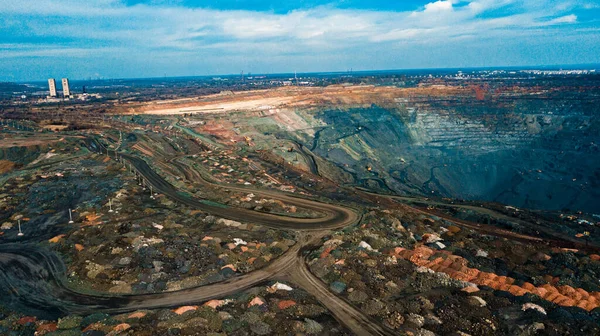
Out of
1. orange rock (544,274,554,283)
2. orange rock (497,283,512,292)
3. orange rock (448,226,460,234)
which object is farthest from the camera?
orange rock (448,226,460,234)

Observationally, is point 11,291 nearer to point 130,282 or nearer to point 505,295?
point 130,282

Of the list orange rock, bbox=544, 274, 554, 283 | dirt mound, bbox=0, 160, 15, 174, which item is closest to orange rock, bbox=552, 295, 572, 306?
orange rock, bbox=544, 274, 554, 283

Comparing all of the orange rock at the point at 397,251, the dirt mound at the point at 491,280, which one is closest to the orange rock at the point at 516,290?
the dirt mound at the point at 491,280

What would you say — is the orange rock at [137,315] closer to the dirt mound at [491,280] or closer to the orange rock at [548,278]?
the dirt mound at [491,280]

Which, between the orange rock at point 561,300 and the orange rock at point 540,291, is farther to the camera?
the orange rock at point 540,291

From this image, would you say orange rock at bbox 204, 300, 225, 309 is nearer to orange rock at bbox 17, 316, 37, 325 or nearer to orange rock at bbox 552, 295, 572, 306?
orange rock at bbox 17, 316, 37, 325

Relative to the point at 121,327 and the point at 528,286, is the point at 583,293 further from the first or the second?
the point at 121,327

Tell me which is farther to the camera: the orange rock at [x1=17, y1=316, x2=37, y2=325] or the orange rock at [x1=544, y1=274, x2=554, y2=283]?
the orange rock at [x1=544, y1=274, x2=554, y2=283]

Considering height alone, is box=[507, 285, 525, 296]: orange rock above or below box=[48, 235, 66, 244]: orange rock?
below

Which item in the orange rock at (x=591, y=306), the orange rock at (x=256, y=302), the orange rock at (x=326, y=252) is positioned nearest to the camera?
the orange rock at (x=256, y=302)

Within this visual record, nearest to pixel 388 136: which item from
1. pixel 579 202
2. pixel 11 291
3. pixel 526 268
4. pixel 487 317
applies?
pixel 579 202

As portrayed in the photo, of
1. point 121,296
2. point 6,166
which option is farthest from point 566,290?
point 6,166
